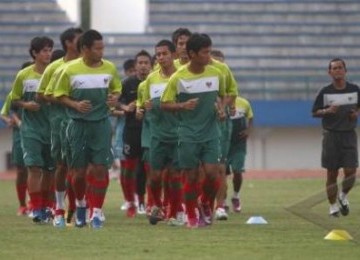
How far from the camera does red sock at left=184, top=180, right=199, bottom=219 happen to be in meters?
16.8

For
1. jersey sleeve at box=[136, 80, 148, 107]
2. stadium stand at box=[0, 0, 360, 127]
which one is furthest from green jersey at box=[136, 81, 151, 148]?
stadium stand at box=[0, 0, 360, 127]

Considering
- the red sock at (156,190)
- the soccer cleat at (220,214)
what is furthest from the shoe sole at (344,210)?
the red sock at (156,190)

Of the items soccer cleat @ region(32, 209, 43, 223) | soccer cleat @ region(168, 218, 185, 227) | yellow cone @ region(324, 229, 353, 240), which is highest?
yellow cone @ region(324, 229, 353, 240)

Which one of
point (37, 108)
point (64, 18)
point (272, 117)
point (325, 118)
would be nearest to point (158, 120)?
point (37, 108)

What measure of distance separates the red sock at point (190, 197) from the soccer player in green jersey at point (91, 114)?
2.93ft

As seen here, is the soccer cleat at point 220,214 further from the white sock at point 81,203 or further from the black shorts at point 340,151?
the white sock at point 81,203

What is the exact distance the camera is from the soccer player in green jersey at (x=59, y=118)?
1714cm

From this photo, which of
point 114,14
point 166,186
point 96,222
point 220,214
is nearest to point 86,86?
point 96,222

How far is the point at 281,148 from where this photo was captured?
40938mm

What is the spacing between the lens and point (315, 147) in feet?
135

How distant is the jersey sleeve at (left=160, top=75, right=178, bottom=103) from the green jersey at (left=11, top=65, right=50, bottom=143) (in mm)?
2132

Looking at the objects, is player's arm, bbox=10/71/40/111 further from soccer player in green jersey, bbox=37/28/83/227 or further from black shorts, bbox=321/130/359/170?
black shorts, bbox=321/130/359/170

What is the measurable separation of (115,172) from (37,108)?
18107 millimetres

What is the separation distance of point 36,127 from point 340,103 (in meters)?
4.05
